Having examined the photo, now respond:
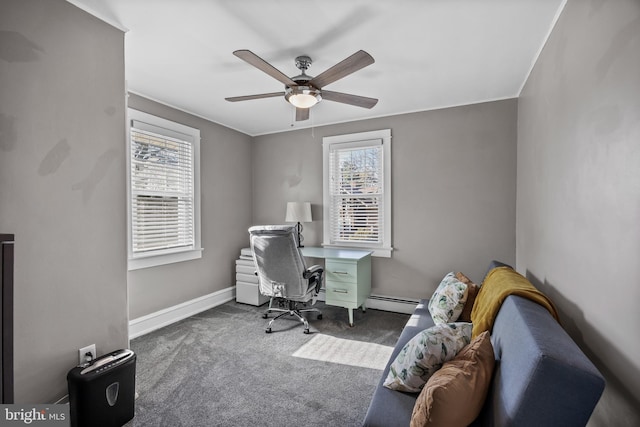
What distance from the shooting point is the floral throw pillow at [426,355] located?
1.38 metres

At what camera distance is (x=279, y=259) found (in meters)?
3.14

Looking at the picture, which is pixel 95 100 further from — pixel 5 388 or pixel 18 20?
pixel 5 388

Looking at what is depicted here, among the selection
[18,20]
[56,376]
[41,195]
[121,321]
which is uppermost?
[18,20]

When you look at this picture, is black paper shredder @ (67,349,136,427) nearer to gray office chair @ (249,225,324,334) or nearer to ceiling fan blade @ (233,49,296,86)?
gray office chair @ (249,225,324,334)

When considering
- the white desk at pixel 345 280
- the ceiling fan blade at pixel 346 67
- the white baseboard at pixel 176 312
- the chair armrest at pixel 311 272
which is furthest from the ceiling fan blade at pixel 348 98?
the white baseboard at pixel 176 312

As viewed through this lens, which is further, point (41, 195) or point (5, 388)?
point (41, 195)

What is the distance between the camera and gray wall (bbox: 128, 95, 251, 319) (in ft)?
10.6

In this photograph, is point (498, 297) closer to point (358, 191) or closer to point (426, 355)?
point (426, 355)

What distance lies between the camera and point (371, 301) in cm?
393

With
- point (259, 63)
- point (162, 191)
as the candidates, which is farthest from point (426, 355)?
point (162, 191)

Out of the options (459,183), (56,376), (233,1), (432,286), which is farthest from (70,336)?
(459,183)

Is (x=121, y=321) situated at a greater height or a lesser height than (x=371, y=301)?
greater

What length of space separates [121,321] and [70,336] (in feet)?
1.00

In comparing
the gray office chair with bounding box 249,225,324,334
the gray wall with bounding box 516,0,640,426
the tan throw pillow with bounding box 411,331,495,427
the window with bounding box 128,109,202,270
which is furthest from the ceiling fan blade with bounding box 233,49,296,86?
the tan throw pillow with bounding box 411,331,495,427
